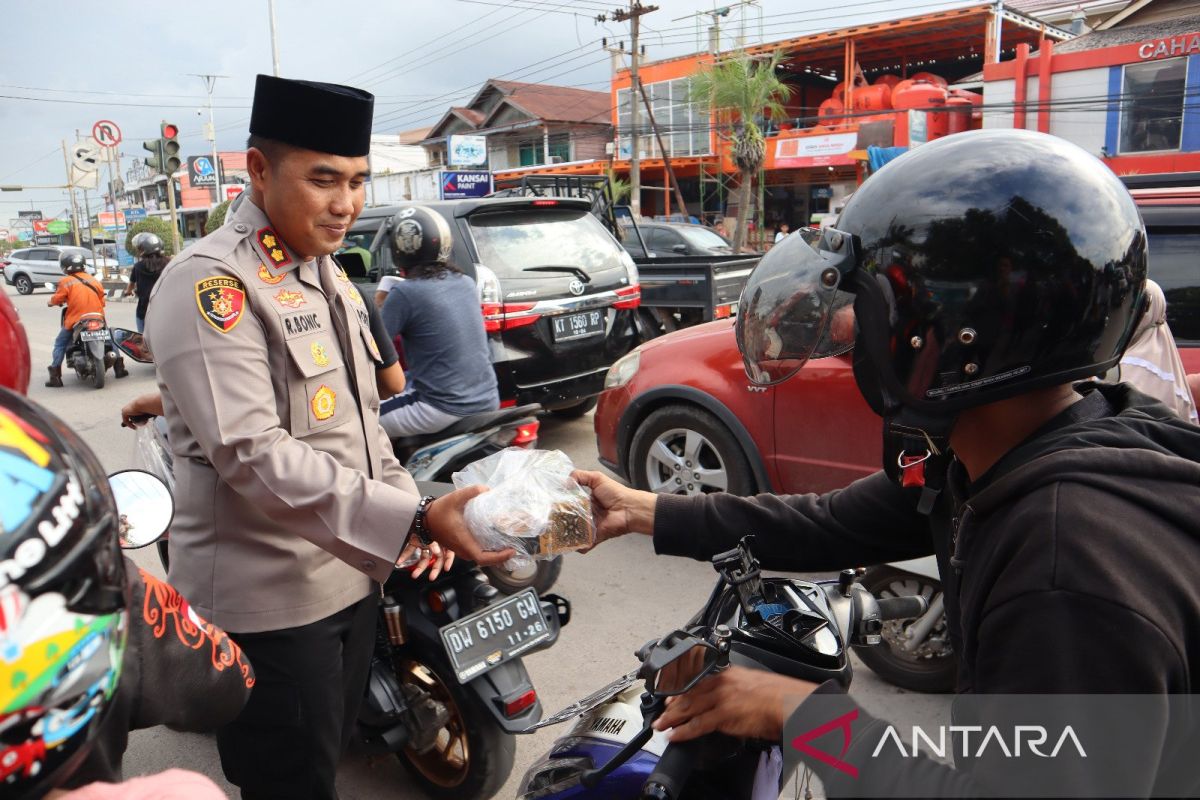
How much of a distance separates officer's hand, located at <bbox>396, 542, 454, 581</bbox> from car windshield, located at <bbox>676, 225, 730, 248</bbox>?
1106 cm

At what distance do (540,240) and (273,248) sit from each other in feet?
14.5

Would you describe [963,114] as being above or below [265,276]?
above

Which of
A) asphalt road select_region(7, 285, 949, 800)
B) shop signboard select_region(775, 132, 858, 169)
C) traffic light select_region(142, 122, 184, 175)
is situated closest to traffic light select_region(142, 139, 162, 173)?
traffic light select_region(142, 122, 184, 175)

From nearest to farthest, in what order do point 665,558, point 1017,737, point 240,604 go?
point 1017,737
point 240,604
point 665,558

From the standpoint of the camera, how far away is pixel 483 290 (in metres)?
5.76

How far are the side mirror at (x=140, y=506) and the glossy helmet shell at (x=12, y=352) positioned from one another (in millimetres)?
265

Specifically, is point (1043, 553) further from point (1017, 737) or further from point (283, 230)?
point (283, 230)

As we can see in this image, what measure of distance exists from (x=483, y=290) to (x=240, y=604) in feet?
13.3

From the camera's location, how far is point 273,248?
197cm

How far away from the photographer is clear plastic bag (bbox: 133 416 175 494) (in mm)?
3020

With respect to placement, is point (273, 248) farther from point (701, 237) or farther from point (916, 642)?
point (701, 237)

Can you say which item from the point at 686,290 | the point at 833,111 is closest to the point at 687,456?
the point at 686,290

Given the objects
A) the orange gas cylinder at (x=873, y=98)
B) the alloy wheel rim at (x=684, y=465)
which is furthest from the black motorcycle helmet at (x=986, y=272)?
the orange gas cylinder at (x=873, y=98)

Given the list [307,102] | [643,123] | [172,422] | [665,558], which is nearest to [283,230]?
[307,102]
